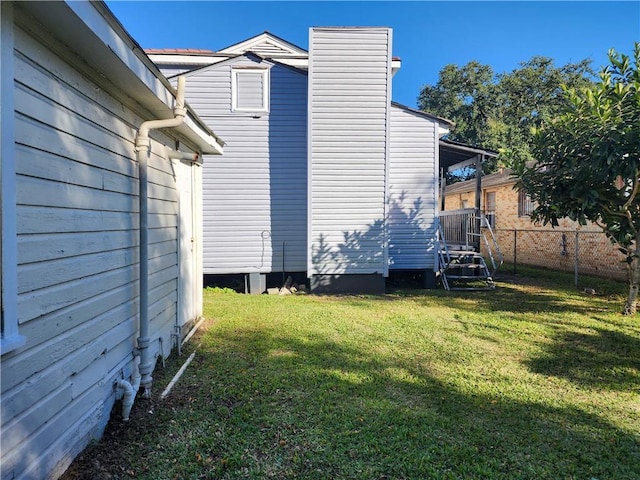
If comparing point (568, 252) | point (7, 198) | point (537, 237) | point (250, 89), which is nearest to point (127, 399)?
point (7, 198)

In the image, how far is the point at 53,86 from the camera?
6.62ft

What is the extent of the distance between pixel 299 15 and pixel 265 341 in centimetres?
910

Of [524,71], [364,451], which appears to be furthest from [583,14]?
[524,71]

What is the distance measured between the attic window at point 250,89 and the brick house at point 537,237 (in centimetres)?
528

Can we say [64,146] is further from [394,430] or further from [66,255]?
[394,430]

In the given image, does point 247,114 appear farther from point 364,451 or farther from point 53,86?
point 364,451

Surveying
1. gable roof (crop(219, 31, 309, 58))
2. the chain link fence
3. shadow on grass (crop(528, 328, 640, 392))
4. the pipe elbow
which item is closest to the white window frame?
the pipe elbow

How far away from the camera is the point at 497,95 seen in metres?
26.0

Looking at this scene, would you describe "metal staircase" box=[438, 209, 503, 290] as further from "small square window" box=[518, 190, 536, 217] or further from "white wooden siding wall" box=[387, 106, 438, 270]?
"small square window" box=[518, 190, 536, 217]

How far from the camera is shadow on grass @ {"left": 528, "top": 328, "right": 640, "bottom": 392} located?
364cm

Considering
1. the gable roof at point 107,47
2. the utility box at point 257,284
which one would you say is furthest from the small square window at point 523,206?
the gable roof at point 107,47

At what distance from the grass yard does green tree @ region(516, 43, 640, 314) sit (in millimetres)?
1769

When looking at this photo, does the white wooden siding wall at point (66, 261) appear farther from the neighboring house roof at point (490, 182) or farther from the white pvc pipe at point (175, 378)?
the neighboring house roof at point (490, 182)

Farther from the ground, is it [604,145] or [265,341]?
[604,145]
